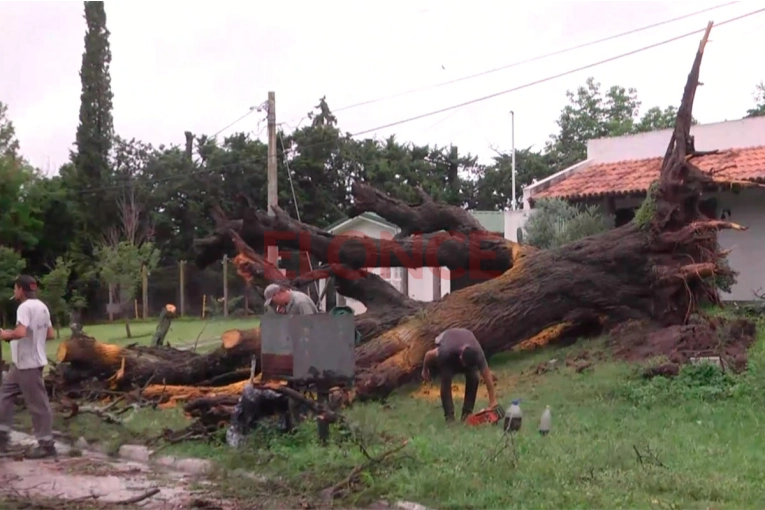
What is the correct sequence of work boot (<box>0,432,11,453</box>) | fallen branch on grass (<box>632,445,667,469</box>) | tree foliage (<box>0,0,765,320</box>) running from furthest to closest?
tree foliage (<box>0,0,765,320</box>)
work boot (<box>0,432,11,453</box>)
fallen branch on grass (<box>632,445,667,469</box>)

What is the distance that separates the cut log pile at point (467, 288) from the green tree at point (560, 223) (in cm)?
283

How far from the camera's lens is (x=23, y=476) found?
7.28 meters

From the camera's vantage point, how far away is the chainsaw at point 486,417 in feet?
27.9

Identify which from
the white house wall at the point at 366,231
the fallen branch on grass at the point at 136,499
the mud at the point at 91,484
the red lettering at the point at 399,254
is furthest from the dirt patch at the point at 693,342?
the white house wall at the point at 366,231

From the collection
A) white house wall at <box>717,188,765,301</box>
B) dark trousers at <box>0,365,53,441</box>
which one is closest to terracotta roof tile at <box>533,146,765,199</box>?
white house wall at <box>717,188,765,301</box>

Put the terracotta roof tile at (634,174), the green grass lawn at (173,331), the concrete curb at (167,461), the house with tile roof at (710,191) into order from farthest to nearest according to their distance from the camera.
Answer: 1. the green grass lawn at (173,331)
2. the house with tile roof at (710,191)
3. the terracotta roof tile at (634,174)
4. the concrete curb at (167,461)

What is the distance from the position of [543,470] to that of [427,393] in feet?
15.4

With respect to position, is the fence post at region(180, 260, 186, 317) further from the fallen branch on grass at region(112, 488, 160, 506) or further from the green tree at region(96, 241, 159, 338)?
the fallen branch on grass at region(112, 488, 160, 506)

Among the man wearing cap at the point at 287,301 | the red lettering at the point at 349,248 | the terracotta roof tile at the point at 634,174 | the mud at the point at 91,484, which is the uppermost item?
the terracotta roof tile at the point at 634,174

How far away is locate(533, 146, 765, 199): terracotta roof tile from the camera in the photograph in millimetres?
15336

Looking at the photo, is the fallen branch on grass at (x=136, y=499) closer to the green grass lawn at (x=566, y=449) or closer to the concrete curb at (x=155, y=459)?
the green grass lawn at (x=566, y=449)

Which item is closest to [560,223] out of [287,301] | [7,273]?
[287,301]

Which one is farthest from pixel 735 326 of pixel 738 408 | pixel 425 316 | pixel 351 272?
pixel 351 272

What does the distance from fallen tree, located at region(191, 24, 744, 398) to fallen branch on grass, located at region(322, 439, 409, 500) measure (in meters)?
4.45
